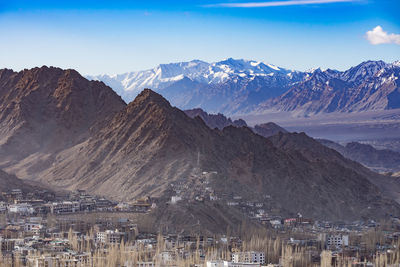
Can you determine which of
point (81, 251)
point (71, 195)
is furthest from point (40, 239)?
point (71, 195)

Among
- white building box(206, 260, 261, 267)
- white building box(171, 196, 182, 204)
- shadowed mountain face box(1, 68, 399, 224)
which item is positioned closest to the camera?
white building box(206, 260, 261, 267)

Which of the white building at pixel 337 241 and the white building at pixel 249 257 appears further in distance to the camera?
the white building at pixel 337 241

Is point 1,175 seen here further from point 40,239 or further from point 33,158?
point 40,239

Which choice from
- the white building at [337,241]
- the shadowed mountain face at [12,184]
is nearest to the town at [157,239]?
the white building at [337,241]

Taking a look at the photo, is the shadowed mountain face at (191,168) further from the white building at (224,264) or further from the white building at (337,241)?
the white building at (224,264)

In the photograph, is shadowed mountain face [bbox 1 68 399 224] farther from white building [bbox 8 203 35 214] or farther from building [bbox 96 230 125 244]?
building [bbox 96 230 125 244]

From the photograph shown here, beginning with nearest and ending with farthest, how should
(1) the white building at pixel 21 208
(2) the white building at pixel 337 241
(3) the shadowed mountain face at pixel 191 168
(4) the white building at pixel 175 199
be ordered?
(2) the white building at pixel 337 241, (4) the white building at pixel 175 199, (1) the white building at pixel 21 208, (3) the shadowed mountain face at pixel 191 168

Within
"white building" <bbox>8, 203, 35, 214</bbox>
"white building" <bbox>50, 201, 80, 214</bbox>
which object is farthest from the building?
"white building" <bbox>50, 201, 80, 214</bbox>
